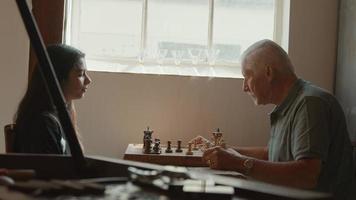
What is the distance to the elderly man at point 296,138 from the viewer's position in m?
1.71

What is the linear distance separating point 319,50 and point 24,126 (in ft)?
5.98

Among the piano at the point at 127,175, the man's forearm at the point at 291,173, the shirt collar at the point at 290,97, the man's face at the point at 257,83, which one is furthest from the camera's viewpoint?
the man's face at the point at 257,83

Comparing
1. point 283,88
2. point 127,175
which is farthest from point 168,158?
point 127,175

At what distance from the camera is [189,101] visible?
2.90m

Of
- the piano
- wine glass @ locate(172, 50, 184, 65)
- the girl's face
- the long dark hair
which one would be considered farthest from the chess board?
the piano

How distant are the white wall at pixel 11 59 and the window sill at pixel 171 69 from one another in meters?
0.39

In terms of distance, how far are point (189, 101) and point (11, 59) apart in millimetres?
1011

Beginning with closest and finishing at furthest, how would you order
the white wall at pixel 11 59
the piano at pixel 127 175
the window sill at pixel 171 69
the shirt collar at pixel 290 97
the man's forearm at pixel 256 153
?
the piano at pixel 127 175 → the shirt collar at pixel 290 97 → the man's forearm at pixel 256 153 → the white wall at pixel 11 59 → the window sill at pixel 171 69

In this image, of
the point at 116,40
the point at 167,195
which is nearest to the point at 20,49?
the point at 116,40

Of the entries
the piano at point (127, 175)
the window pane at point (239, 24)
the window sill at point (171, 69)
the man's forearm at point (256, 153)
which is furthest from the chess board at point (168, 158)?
the piano at point (127, 175)

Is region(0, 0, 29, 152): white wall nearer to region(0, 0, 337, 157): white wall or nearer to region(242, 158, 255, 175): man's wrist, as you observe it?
region(0, 0, 337, 157): white wall

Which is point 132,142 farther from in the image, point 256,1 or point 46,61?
point 46,61

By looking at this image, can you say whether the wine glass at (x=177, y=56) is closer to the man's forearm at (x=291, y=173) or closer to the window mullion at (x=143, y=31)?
the window mullion at (x=143, y=31)

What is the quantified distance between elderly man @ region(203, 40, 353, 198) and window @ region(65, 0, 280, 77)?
1010mm
